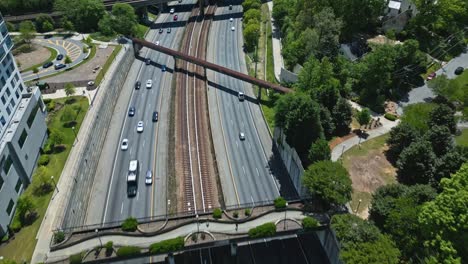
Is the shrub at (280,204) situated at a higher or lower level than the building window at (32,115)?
lower

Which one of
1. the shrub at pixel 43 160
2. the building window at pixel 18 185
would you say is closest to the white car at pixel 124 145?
the shrub at pixel 43 160

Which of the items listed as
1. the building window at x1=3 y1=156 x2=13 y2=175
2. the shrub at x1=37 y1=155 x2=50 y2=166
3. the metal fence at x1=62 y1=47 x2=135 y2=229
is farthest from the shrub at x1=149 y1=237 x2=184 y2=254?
the shrub at x1=37 y1=155 x2=50 y2=166

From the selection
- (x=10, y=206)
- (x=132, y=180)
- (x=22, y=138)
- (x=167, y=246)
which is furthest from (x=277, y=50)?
(x=10, y=206)

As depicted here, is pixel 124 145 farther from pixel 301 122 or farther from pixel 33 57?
pixel 33 57

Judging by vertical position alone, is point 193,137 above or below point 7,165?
below

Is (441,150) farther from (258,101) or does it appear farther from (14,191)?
(14,191)

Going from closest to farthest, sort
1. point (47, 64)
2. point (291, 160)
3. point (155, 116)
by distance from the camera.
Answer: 1. point (291, 160)
2. point (155, 116)
3. point (47, 64)

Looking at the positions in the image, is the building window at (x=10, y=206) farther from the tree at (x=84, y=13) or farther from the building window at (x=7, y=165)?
the tree at (x=84, y=13)
